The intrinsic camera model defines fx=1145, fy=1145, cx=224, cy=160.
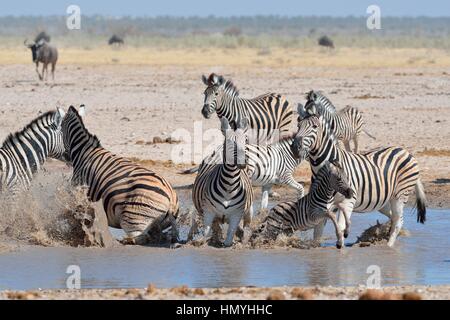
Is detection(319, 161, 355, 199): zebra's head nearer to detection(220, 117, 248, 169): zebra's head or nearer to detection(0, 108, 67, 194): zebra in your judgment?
detection(220, 117, 248, 169): zebra's head

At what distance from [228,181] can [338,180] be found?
89cm

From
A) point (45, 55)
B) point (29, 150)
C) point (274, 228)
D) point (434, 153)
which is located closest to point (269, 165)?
point (274, 228)

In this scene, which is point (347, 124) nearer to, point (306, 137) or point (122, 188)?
point (306, 137)

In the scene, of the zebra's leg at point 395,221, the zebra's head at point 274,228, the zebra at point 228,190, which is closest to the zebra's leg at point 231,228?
the zebra at point 228,190

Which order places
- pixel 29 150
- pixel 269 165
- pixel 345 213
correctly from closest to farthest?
pixel 345 213, pixel 29 150, pixel 269 165

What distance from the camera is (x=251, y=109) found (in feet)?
45.6

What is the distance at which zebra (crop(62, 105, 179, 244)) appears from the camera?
9594 millimetres

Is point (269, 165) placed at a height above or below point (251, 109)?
below

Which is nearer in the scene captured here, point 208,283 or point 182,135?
point 208,283

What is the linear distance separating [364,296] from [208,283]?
1.98 metres

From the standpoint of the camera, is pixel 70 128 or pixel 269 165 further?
pixel 269 165

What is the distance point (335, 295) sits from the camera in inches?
264
